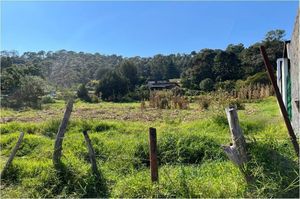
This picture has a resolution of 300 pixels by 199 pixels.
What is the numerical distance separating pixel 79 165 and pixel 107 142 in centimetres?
206

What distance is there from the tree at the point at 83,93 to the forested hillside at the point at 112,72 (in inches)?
24.5

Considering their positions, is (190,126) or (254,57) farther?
(254,57)

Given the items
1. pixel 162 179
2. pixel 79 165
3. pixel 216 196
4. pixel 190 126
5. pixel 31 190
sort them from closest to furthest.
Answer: pixel 216 196, pixel 162 179, pixel 31 190, pixel 79 165, pixel 190 126

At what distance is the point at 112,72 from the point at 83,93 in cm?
420

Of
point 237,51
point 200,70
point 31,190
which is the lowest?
point 31,190

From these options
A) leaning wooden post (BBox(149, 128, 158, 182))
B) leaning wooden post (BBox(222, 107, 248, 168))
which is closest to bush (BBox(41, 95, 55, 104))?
leaning wooden post (BBox(149, 128, 158, 182))

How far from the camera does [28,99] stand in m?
28.0

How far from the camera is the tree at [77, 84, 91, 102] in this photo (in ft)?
108

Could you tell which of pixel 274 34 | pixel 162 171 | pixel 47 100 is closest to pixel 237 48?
pixel 274 34

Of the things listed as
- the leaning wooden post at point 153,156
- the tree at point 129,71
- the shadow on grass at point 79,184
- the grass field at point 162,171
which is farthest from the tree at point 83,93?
the leaning wooden post at point 153,156

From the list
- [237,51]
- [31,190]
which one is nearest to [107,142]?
[31,190]

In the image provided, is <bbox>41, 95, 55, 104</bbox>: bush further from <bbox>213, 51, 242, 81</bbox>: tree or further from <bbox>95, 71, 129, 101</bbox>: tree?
<bbox>213, 51, 242, 81</bbox>: tree

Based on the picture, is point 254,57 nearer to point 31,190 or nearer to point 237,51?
point 237,51

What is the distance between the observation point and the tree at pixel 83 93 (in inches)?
1302
